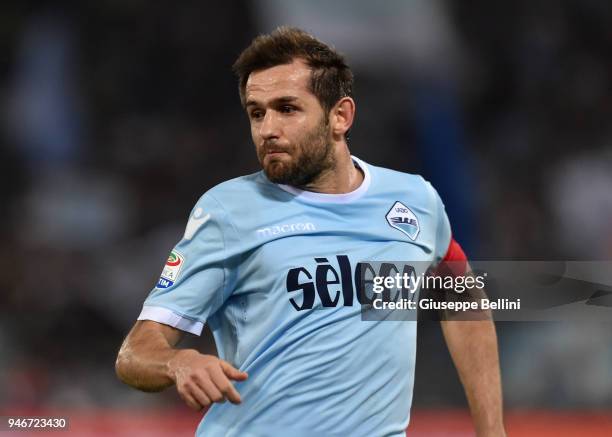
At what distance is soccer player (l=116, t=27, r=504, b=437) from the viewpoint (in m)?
2.79

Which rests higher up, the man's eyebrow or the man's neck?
the man's eyebrow

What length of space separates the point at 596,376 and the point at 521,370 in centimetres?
45

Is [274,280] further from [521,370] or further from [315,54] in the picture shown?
[521,370]

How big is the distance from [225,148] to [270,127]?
5317 mm

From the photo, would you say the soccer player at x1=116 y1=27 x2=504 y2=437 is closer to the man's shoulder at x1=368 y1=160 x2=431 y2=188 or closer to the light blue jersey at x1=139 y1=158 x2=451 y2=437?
the light blue jersey at x1=139 y1=158 x2=451 y2=437

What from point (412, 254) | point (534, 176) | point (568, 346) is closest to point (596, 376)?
point (568, 346)

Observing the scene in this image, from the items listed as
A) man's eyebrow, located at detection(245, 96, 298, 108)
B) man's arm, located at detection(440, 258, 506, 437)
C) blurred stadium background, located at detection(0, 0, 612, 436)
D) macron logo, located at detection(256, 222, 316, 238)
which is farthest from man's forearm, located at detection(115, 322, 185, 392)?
blurred stadium background, located at detection(0, 0, 612, 436)

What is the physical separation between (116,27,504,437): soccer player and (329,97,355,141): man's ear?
13 mm

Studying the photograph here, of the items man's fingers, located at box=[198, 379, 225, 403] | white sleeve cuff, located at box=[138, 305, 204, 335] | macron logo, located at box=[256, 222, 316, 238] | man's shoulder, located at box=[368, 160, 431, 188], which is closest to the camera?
man's fingers, located at box=[198, 379, 225, 403]

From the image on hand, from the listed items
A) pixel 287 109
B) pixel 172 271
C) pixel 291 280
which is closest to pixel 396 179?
pixel 287 109

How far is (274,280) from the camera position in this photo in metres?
2.83

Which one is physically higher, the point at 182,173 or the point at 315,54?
the point at 315,54

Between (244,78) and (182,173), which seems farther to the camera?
(182,173)

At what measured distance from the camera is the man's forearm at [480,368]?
3.17m
